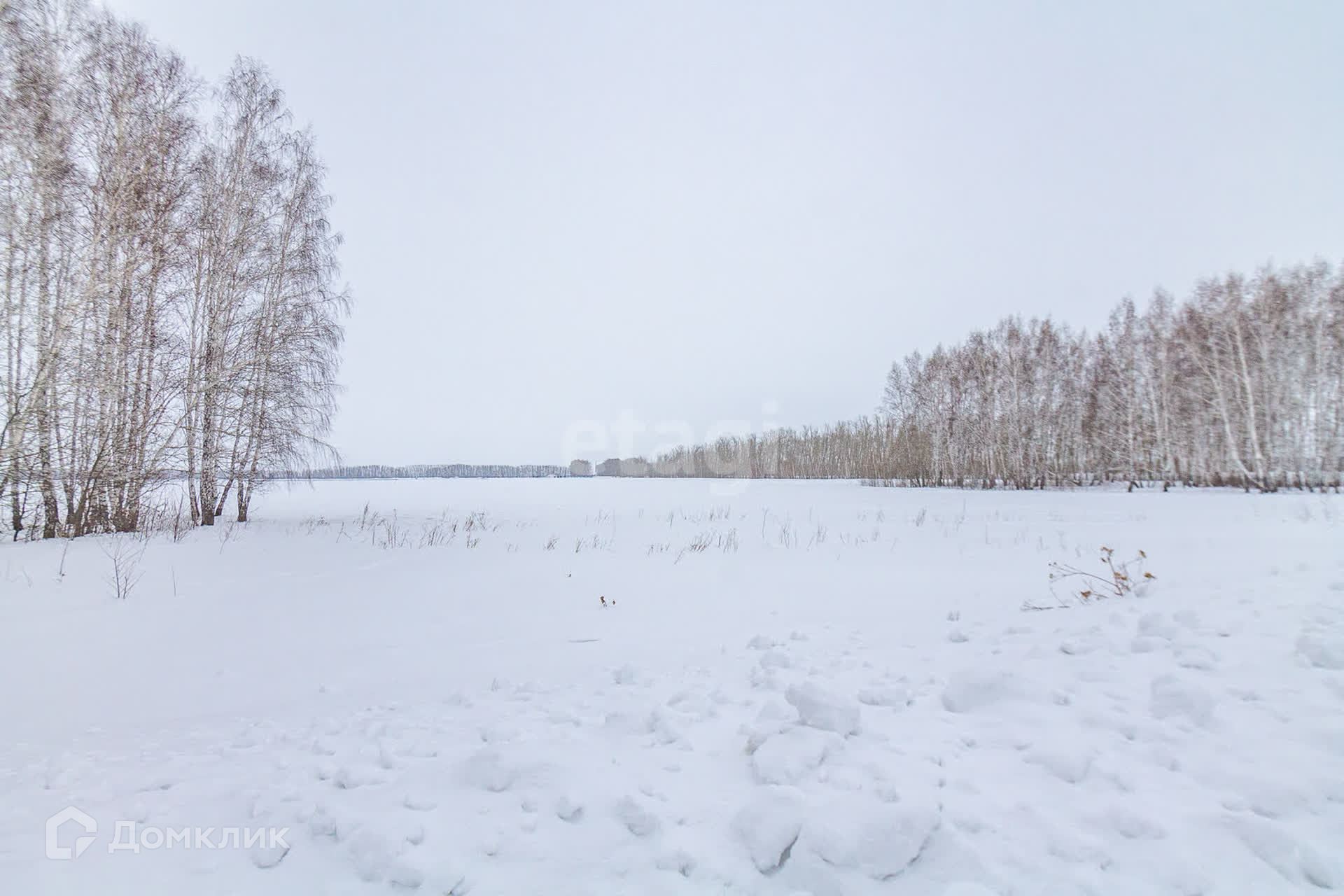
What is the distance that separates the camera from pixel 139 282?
31.5ft

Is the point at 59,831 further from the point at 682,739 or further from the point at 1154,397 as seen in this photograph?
the point at 1154,397

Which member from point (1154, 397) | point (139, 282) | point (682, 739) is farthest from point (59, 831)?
point (1154, 397)

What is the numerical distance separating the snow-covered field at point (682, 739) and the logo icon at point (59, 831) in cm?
2

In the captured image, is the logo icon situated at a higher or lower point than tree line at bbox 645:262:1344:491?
lower

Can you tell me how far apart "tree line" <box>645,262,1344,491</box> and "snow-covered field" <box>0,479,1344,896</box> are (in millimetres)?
22870

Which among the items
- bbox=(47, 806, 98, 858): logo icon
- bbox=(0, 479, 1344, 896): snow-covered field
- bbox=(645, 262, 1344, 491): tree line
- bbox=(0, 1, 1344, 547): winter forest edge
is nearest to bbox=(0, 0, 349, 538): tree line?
bbox=(0, 1, 1344, 547): winter forest edge

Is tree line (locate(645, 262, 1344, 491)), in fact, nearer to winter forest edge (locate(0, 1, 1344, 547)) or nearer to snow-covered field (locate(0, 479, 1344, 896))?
winter forest edge (locate(0, 1, 1344, 547))

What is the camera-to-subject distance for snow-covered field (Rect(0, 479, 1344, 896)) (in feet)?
5.65

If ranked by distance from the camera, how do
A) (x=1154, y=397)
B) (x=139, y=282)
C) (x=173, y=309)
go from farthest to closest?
(x=1154, y=397) < (x=173, y=309) < (x=139, y=282)

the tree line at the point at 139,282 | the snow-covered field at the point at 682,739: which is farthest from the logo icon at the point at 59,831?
the tree line at the point at 139,282

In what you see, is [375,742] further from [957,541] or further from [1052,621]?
[957,541]

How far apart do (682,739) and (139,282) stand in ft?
42.6

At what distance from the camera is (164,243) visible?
9.82 metres

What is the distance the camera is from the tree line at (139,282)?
784 centimetres
